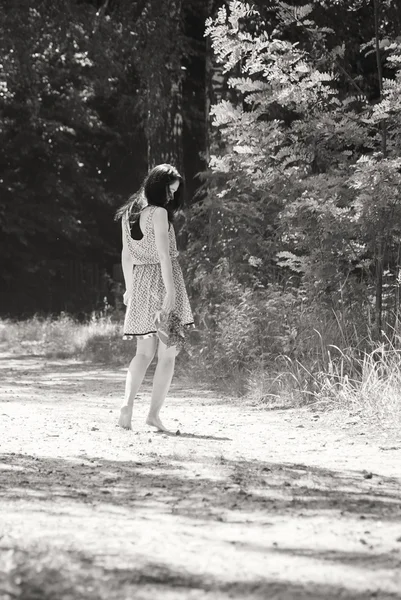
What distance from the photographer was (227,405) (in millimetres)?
10734

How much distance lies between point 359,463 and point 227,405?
3911mm

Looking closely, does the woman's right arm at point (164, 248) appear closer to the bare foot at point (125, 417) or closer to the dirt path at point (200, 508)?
the bare foot at point (125, 417)

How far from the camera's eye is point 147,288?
844 cm

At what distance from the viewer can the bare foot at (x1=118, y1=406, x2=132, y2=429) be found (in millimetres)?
8430

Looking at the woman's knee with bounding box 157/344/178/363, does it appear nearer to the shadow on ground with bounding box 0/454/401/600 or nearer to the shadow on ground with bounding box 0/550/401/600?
the shadow on ground with bounding box 0/454/401/600

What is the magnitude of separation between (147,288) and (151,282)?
6 cm

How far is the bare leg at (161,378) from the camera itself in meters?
8.38

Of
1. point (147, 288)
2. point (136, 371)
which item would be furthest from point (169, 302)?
point (136, 371)

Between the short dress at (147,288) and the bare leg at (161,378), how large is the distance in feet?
0.58

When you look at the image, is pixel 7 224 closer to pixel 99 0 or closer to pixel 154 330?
pixel 99 0

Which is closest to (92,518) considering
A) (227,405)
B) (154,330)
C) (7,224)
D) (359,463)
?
(359,463)

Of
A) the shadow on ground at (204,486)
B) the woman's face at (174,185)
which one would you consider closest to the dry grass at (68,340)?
the woman's face at (174,185)

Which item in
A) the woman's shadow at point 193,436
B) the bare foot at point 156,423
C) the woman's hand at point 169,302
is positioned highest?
the woman's hand at point 169,302

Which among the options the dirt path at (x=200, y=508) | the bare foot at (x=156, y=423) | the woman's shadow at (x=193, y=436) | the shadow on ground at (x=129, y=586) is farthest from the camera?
the bare foot at (x=156, y=423)
